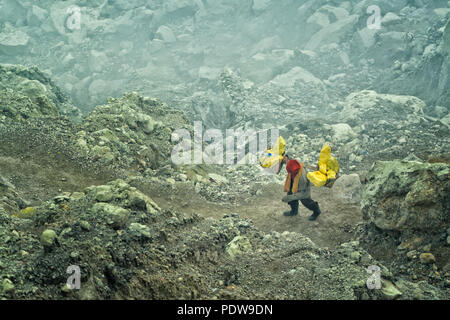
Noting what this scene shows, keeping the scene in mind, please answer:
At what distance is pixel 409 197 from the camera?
12.8 feet

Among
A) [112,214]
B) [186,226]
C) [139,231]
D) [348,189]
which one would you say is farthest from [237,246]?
[348,189]

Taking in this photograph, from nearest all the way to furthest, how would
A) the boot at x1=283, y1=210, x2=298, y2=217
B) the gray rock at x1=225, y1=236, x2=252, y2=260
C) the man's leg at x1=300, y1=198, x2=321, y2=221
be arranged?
the gray rock at x1=225, y1=236, x2=252, y2=260, the man's leg at x1=300, y1=198, x2=321, y2=221, the boot at x1=283, y1=210, x2=298, y2=217

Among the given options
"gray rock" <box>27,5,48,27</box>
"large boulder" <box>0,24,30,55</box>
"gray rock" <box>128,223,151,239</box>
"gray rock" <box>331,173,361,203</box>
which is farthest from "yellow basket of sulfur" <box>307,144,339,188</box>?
"gray rock" <box>27,5,48,27</box>

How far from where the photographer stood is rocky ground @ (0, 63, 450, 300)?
2.80m

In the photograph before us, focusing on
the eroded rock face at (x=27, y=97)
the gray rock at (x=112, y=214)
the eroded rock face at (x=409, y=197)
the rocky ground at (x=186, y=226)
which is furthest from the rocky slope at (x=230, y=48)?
the gray rock at (x=112, y=214)

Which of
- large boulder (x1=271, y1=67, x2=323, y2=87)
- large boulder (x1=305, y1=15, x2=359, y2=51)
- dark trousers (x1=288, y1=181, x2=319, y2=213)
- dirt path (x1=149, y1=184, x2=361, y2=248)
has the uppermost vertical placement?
large boulder (x1=305, y1=15, x2=359, y2=51)

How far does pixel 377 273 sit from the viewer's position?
131 inches

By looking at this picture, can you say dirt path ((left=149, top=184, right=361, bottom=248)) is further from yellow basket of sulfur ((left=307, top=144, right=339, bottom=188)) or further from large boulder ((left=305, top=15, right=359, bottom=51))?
large boulder ((left=305, top=15, right=359, bottom=51))

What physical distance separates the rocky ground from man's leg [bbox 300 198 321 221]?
106mm

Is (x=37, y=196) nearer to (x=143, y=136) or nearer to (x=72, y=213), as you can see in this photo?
(x=72, y=213)

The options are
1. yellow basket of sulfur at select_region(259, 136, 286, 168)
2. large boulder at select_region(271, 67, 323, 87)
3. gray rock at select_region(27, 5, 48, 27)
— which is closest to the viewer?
yellow basket of sulfur at select_region(259, 136, 286, 168)

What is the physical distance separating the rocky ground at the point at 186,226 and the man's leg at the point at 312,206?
11 centimetres

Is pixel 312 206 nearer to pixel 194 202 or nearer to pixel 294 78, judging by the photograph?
pixel 194 202
